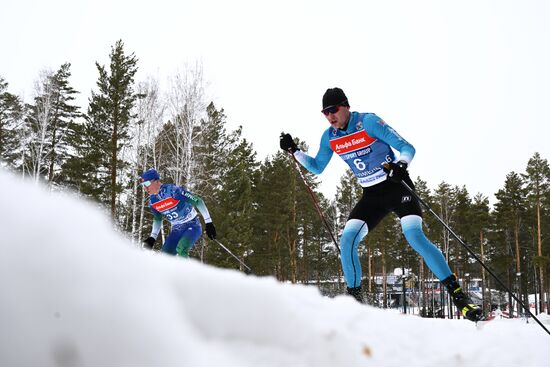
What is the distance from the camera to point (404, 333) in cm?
189

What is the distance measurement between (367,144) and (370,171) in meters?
0.28

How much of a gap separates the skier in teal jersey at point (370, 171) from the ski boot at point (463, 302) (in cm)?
10

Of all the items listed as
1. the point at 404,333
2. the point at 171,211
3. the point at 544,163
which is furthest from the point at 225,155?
the point at 544,163

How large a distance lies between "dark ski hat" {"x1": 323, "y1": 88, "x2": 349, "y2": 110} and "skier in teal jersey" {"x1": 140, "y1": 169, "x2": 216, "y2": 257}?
341 centimetres

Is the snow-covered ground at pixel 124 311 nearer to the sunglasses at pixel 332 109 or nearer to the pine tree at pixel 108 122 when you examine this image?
the sunglasses at pixel 332 109

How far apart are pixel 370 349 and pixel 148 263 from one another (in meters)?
0.87

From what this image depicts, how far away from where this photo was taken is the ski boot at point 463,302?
3.41m

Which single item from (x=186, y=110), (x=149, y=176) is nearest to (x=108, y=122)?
(x=186, y=110)

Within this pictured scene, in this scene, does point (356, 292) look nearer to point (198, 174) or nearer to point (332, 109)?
point (332, 109)

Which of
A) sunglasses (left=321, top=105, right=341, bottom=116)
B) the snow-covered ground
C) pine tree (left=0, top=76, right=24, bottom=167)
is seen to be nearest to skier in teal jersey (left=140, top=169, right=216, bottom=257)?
sunglasses (left=321, top=105, right=341, bottom=116)

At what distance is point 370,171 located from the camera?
4.34m

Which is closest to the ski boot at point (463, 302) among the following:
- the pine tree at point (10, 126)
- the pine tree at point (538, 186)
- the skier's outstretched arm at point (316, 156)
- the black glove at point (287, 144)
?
the skier's outstretched arm at point (316, 156)

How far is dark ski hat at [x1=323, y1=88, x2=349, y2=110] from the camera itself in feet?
14.0

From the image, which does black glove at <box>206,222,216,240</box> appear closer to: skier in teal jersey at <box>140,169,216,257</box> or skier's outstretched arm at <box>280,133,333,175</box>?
skier in teal jersey at <box>140,169,216,257</box>
